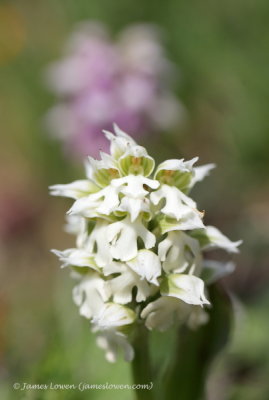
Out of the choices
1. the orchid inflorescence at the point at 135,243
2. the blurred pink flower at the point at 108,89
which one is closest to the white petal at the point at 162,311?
the orchid inflorescence at the point at 135,243

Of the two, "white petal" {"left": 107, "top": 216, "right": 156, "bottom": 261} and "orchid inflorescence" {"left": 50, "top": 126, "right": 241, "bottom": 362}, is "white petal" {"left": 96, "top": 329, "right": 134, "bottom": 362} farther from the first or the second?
"white petal" {"left": 107, "top": 216, "right": 156, "bottom": 261}

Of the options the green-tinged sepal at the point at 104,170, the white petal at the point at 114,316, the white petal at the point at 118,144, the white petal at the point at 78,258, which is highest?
the white petal at the point at 118,144

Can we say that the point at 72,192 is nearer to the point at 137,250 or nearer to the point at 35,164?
the point at 137,250

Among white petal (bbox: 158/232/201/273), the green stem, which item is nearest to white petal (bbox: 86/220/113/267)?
white petal (bbox: 158/232/201/273)

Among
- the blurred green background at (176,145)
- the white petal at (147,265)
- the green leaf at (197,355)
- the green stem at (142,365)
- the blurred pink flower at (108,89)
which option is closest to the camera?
the white petal at (147,265)

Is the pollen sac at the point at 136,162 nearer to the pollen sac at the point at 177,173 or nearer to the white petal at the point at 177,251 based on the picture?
the pollen sac at the point at 177,173
